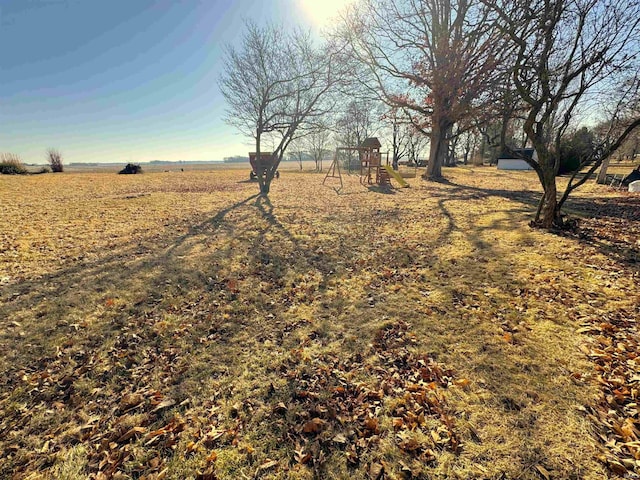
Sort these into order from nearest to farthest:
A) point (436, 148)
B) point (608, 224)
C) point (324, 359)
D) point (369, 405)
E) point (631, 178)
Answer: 1. point (369, 405)
2. point (324, 359)
3. point (608, 224)
4. point (631, 178)
5. point (436, 148)

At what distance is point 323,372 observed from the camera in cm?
334

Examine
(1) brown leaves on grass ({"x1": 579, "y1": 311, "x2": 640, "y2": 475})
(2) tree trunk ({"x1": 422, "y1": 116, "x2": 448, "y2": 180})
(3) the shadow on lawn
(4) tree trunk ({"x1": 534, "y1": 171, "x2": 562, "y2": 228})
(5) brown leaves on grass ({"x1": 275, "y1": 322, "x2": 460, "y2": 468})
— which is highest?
(2) tree trunk ({"x1": 422, "y1": 116, "x2": 448, "y2": 180})

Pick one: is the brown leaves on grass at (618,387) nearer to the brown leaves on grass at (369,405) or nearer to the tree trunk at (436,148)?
the brown leaves on grass at (369,405)

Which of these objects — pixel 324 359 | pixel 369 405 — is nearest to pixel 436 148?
pixel 324 359

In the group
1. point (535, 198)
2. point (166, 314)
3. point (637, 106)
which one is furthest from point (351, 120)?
point (166, 314)

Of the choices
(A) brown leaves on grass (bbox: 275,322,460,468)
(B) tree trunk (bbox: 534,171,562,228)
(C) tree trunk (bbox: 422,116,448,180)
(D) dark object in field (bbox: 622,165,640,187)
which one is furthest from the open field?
(C) tree trunk (bbox: 422,116,448,180)

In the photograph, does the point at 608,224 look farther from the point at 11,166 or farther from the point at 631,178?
the point at 11,166

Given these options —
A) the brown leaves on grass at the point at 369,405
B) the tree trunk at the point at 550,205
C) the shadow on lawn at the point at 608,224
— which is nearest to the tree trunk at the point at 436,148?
the shadow on lawn at the point at 608,224

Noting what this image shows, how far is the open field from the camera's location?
2395 mm

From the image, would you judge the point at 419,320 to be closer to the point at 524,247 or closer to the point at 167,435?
the point at 167,435

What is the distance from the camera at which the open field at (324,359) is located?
2.39 meters

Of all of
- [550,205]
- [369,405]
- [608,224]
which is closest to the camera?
[369,405]

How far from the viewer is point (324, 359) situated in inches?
140

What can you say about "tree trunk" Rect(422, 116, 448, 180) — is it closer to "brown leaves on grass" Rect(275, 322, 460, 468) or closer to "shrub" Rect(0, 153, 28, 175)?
"brown leaves on grass" Rect(275, 322, 460, 468)
